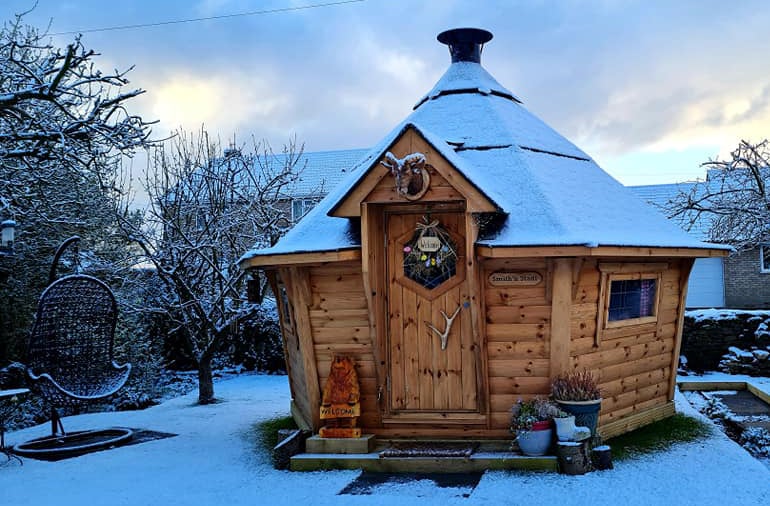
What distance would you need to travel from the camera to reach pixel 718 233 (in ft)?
48.9

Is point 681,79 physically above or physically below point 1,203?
Answer: above

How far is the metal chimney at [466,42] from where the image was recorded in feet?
34.2

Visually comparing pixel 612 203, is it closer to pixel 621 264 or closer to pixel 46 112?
pixel 621 264

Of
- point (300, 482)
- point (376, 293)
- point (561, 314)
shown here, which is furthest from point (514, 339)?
point (300, 482)

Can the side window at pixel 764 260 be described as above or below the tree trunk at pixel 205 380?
above

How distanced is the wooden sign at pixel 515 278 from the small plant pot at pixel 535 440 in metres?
1.39

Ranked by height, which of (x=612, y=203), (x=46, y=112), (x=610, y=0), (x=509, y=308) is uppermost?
(x=610, y=0)

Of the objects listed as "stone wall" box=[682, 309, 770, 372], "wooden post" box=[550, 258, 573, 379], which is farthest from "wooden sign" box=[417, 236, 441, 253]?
"stone wall" box=[682, 309, 770, 372]

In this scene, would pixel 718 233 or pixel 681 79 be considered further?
pixel 718 233

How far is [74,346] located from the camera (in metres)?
9.31

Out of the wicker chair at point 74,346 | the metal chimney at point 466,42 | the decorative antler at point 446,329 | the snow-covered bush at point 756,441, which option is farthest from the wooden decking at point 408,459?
the metal chimney at point 466,42

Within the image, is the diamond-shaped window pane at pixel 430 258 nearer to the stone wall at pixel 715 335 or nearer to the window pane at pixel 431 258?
the window pane at pixel 431 258

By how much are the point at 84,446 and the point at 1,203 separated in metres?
2.98

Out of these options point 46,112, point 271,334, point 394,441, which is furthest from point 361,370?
point 271,334
